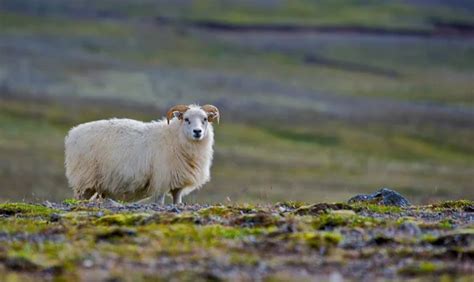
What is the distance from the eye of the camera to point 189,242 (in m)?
13.4

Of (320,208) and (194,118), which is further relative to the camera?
(194,118)

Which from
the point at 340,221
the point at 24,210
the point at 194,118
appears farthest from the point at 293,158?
the point at 340,221

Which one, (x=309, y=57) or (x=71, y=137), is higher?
(x=309, y=57)

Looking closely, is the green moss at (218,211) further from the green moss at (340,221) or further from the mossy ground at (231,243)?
the green moss at (340,221)

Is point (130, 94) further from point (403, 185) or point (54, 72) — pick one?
point (403, 185)

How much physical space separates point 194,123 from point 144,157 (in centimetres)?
147

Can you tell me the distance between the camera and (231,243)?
13352mm

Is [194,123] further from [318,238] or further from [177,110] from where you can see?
[318,238]

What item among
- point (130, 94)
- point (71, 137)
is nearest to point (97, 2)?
point (130, 94)

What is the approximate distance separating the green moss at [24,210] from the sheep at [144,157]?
6.03m

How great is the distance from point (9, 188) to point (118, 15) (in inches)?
3926

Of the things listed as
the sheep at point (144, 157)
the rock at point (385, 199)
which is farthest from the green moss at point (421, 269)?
the sheep at point (144, 157)

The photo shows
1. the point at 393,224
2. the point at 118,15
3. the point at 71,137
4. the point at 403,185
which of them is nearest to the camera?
the point at 393,224

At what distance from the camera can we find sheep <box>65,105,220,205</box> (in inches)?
927
